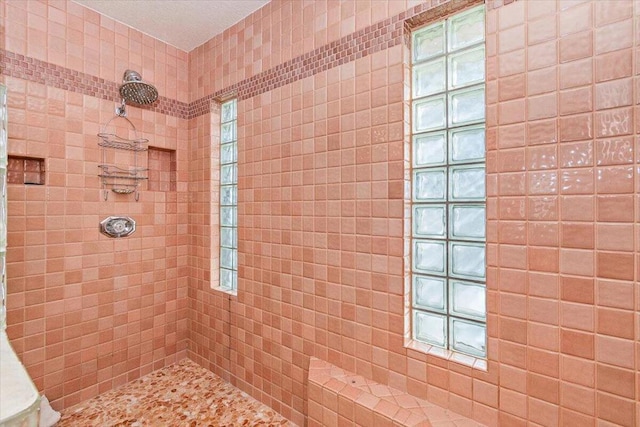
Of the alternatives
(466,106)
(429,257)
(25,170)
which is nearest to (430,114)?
(466,106)

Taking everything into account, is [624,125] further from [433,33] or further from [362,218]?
[362,218]

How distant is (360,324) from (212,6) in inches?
82.8

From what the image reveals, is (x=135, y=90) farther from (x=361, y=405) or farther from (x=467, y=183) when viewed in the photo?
(x=361, y=405)

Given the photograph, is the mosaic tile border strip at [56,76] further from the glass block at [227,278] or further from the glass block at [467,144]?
the glass block at [467,144]

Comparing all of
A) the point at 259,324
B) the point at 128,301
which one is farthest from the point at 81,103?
the point at 259,324

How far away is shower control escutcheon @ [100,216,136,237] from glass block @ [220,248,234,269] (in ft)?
2.12

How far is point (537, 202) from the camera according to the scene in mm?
1079

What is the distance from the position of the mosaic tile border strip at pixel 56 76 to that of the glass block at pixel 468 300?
2366mm

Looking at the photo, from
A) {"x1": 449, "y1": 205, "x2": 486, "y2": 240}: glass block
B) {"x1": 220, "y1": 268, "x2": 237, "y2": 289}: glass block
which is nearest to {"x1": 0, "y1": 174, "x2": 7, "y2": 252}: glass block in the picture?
{"x1": 220, "y1": 268, "x2": 237, "y2": 289}: glass block

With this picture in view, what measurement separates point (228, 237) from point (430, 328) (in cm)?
151

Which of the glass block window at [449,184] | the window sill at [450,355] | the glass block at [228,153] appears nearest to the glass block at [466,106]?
the glass block window at [449,184]

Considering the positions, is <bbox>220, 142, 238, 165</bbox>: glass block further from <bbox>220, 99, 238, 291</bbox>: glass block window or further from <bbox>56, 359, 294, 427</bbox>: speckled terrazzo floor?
<bbox>56, 359, 294, 427</bbox>: speckled terrazzo floor

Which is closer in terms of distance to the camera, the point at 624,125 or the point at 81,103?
the point at 624,125

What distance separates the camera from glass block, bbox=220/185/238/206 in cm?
224
